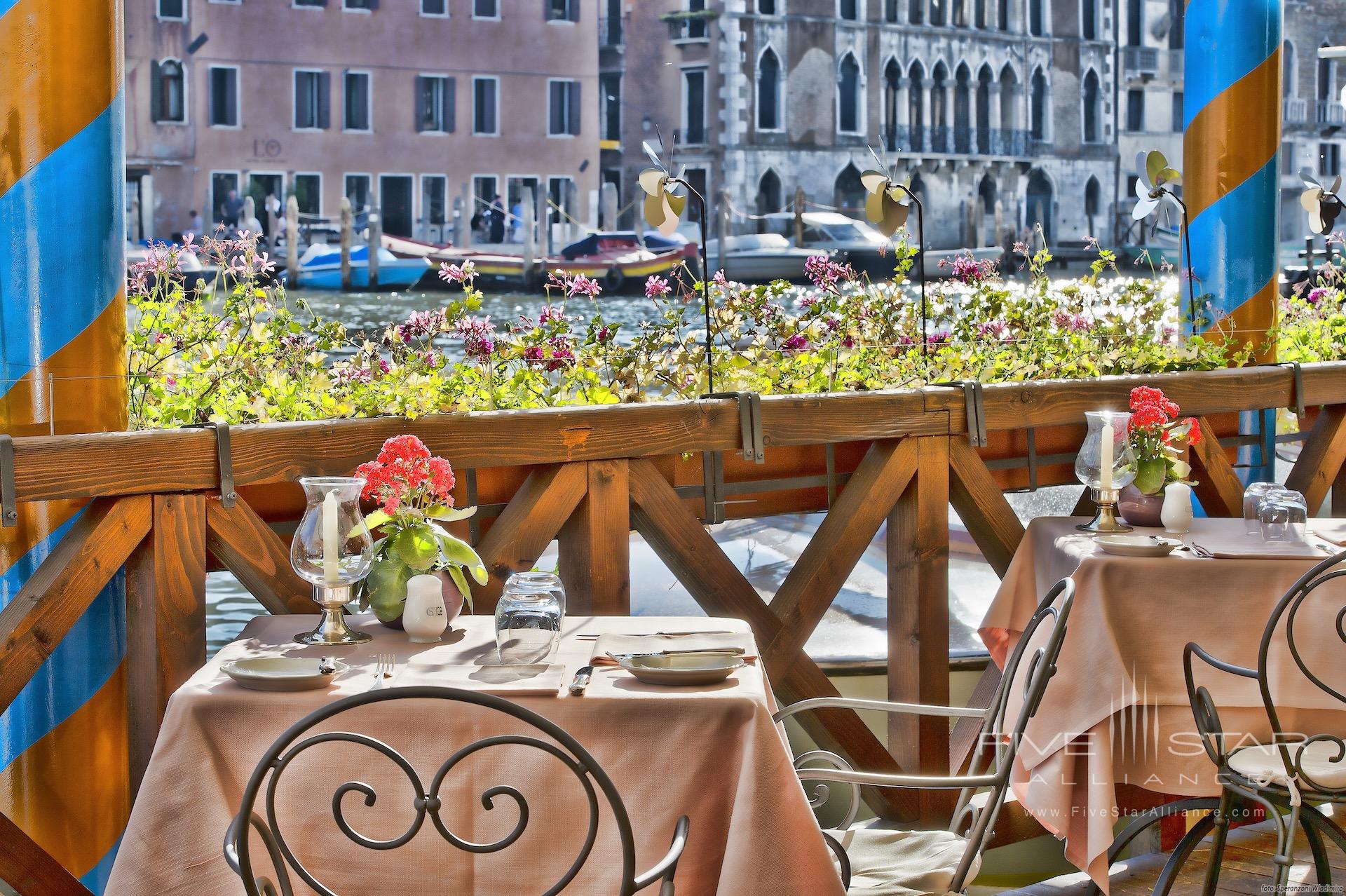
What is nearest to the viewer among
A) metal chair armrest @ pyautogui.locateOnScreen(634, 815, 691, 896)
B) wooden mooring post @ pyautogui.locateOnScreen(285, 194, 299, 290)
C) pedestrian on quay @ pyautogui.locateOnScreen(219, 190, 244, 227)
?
metal chair armrest @ pyautogui.locateOnScreen(634, 815, 691, 896)

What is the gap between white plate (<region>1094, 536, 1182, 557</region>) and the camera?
2309 millimetres

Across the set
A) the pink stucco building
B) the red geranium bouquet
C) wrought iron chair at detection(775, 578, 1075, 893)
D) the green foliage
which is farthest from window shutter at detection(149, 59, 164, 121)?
wrought iron chair at detection(775, 578, 1075, 893)

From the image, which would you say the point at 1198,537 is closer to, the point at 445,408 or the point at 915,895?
the point at 915,895

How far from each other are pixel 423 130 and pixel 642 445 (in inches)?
1174

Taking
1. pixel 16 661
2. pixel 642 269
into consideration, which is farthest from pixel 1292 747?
pixel 642 269

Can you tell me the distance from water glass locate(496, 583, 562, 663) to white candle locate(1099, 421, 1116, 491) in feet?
3.79

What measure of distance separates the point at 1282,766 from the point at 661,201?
55.8 inches

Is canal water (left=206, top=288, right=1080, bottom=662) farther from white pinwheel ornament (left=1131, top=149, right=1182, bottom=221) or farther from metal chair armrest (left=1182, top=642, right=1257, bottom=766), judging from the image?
white pinwheel ornament (left=1131, top=149, right=1182, bottom=221)

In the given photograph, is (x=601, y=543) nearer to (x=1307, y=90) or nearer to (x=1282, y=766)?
(x=1282, y=766)

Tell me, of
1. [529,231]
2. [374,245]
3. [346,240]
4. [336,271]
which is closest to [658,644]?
[529,231]

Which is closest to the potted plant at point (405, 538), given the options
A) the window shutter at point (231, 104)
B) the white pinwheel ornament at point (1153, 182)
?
the white pinwheel ornament at point (1153, 182)

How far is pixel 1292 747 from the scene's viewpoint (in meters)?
A: 2.12

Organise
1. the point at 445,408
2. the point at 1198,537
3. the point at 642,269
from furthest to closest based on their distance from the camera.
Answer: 1. the point at 642,269
2. the point at 1198,537
3. the point at 445,408

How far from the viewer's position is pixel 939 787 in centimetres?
174
